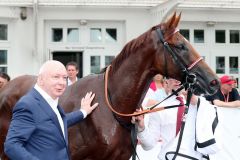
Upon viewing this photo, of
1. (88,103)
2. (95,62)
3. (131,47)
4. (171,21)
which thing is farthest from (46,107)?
(95,62)

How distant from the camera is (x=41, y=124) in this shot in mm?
3088

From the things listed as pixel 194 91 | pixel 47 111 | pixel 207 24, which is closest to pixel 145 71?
pixel 194 91

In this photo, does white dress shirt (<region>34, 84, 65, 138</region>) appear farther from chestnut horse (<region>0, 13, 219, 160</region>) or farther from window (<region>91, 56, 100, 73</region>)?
window (<region>91, 56, 100, 73</region>)

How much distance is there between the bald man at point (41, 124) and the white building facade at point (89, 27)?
9360 millimetres

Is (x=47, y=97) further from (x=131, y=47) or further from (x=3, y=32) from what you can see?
(x=3, y=32)

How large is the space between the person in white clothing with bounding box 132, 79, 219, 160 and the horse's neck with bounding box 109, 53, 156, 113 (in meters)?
0.16

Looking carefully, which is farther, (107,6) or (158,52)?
(107,6)

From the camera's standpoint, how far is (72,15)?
1295 centimetres

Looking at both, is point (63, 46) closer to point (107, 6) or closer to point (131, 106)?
point (107, 6)

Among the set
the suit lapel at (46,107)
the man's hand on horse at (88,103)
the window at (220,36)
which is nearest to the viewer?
the suit lapel at (46,107)

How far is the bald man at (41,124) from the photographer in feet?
9.83

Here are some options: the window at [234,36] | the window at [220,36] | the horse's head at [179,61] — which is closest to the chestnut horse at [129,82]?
the horse's head at [179,61]

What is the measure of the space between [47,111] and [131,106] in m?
1.37

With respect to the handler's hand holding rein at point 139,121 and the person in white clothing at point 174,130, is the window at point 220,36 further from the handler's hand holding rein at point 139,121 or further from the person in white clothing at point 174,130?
the handler's hand holding rein at point 139,121
